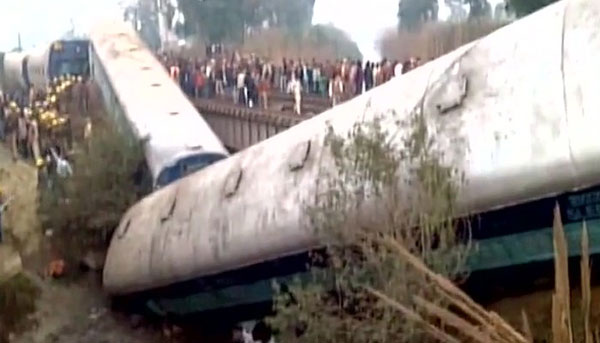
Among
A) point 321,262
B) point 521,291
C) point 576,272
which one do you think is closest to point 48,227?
point 321,262

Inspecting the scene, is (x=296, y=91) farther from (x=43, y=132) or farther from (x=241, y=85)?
(x=43, y=132)

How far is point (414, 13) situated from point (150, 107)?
163 inches

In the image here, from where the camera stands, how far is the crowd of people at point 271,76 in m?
9.99

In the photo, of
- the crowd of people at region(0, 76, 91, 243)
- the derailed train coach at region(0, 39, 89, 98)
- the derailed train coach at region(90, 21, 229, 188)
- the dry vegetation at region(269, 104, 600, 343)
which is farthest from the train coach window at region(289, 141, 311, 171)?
the derailed train coach at region(0, 39, 89, 98)

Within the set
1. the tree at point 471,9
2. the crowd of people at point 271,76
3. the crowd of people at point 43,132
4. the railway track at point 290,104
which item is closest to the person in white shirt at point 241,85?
the crowd of people at point 271,76

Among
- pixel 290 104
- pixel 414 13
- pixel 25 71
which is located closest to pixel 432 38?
pixel 414 13

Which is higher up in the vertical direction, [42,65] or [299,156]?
[42,65]

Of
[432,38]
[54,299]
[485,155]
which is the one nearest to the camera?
[485,155]

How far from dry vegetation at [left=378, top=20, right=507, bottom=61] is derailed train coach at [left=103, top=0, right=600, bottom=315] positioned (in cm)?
145

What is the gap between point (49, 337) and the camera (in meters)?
10.7

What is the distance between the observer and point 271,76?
11.9 m

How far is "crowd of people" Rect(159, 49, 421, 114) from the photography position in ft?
32.8

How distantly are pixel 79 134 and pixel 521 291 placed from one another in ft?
25.7

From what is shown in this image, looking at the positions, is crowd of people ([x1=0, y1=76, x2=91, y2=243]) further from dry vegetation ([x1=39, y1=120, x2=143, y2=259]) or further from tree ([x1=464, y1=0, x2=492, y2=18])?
tree ([x1=464, y1=0, x2=492, y2=18])
